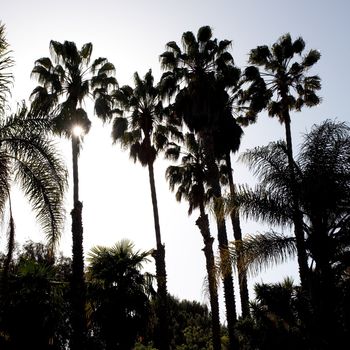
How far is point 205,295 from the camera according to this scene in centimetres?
1642

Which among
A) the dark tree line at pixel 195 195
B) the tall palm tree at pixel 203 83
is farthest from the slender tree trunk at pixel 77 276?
the tall palm tree at pixel 203 83

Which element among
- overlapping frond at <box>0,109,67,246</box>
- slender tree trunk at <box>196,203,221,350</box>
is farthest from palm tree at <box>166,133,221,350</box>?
overlapping frond at <box>0,109,67,246</box>

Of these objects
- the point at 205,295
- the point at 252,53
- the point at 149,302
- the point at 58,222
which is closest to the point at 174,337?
the point at 149,302

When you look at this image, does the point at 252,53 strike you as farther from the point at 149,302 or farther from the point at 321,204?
the point at 149,302

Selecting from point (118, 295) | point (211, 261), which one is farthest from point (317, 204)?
point (211, 261)

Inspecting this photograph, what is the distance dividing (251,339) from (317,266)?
2855mm

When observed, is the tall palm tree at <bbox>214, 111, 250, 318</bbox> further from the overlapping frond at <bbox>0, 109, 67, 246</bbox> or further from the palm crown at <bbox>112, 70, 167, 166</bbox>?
the overlapping frond at <bbox>0, 109, 67, 246</bbox>

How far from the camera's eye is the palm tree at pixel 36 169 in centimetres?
1070

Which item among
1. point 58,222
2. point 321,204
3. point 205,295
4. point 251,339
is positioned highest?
point 321,204

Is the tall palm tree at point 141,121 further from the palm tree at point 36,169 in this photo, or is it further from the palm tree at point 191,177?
the palm tree at point 36,169

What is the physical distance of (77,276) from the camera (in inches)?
745

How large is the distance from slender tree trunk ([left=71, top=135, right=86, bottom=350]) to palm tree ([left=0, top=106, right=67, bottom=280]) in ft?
25.8

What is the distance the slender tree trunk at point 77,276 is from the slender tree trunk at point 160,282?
10.5 feet

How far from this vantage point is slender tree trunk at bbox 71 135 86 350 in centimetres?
1767
